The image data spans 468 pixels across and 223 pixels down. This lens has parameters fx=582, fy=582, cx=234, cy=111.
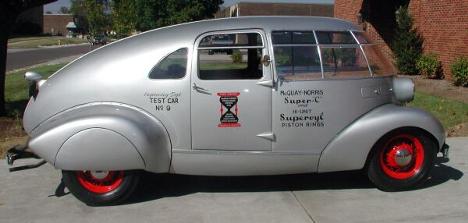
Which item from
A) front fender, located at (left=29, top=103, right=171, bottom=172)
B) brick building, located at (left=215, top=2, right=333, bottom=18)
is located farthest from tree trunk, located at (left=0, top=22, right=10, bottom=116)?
brick building, located at (left=215, top=2, right=333, bottom=18)

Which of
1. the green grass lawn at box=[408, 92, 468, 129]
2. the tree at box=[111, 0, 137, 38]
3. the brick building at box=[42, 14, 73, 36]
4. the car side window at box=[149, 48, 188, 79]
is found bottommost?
the green grass lawn at box=[408, 92, 468, 129]

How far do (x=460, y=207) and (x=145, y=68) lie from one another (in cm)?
308

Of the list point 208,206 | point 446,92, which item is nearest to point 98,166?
point 208,206

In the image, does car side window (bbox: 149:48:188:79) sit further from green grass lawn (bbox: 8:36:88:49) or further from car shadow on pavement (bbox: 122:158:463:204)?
green grass lawn (bbox: 8:36:88:49)

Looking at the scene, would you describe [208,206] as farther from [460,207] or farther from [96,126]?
[460,207]

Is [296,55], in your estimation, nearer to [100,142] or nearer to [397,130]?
[397,130]

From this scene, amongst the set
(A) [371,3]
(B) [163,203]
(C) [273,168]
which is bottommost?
(B) [163,203]

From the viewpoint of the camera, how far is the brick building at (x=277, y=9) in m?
62.3

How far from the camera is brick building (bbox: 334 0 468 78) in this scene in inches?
589

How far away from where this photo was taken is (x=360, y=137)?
5.38m

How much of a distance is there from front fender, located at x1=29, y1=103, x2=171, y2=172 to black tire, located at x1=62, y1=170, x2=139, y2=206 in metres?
0.18

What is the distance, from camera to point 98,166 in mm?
5113

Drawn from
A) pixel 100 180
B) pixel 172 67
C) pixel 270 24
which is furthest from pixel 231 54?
pixel 100 180

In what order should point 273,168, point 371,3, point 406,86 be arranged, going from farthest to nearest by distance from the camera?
point 371,3
point 406,86
point 273,168
